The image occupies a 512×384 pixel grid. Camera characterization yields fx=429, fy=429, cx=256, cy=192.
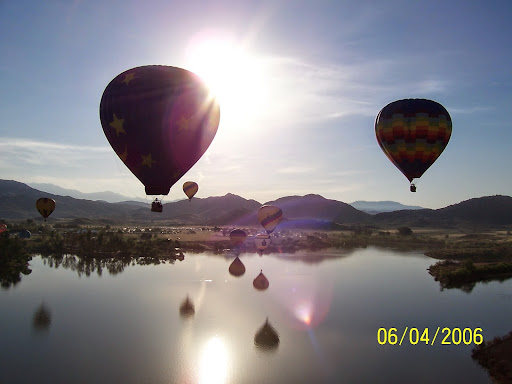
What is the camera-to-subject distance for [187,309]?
1061 inches

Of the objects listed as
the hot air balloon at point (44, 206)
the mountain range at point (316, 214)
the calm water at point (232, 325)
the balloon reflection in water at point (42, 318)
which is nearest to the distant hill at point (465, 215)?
the mountain range at point (316, 214)

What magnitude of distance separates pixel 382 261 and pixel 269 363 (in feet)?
112

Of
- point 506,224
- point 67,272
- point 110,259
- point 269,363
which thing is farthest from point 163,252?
point 506,224

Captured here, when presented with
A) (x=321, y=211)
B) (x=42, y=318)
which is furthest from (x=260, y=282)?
(x=321, y=211)

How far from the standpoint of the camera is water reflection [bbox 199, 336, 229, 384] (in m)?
17.5

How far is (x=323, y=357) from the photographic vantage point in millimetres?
19328

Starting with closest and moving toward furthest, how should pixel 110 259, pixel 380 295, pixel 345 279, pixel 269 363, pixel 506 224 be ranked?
pixel 269 363, pixel 380 295, pixel 345 279, pixel 110 259, pixel 506 224

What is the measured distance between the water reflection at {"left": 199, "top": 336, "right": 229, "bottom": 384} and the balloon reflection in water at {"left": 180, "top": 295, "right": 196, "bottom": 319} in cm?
449

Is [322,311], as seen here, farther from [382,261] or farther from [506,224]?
[506,224]

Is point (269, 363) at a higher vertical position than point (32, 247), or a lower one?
lower


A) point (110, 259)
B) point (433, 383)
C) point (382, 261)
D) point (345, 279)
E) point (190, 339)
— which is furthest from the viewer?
point (382, 261)

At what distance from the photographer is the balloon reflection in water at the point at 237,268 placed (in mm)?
39944

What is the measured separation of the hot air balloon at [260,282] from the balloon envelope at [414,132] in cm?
1383

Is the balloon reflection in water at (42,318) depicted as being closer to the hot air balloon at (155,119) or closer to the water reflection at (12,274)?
the water reflection at (12,274)
